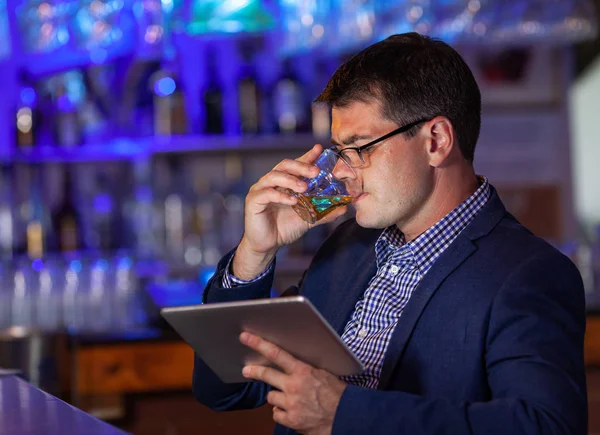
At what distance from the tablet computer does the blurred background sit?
1805mm

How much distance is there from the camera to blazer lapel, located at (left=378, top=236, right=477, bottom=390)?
5.42 feet

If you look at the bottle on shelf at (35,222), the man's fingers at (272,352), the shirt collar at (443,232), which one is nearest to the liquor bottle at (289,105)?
the bottle on shelf at (35,222)

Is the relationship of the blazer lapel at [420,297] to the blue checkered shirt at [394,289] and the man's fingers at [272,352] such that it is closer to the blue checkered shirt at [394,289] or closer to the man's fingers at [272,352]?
the blue checkered shirt at [394,289]

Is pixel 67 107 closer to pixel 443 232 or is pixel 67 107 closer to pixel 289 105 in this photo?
pixel 289 105

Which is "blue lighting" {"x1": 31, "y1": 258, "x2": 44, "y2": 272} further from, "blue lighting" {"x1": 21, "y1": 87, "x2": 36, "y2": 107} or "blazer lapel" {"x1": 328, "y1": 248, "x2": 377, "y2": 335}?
"blazer lapel" {"x1": 328, "y1": 248, "x2": 377, "y2": 335}

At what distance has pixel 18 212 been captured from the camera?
4438 millimetres

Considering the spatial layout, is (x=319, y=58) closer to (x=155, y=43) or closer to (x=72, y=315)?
(x=155, y=43)

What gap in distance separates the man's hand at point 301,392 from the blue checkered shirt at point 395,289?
11.0 inches

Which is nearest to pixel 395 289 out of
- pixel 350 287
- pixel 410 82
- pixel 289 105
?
pixel 350 287

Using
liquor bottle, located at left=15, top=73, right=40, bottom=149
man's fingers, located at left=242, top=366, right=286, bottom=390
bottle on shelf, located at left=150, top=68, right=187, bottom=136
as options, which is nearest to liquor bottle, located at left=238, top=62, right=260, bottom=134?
bottle on shelf, located at left=150, top=68, right=187, bottom=136

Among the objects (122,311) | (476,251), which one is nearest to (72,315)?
(122,311)

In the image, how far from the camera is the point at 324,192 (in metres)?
1.83

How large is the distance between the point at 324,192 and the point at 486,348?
47 cm

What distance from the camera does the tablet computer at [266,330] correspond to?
1366mm
